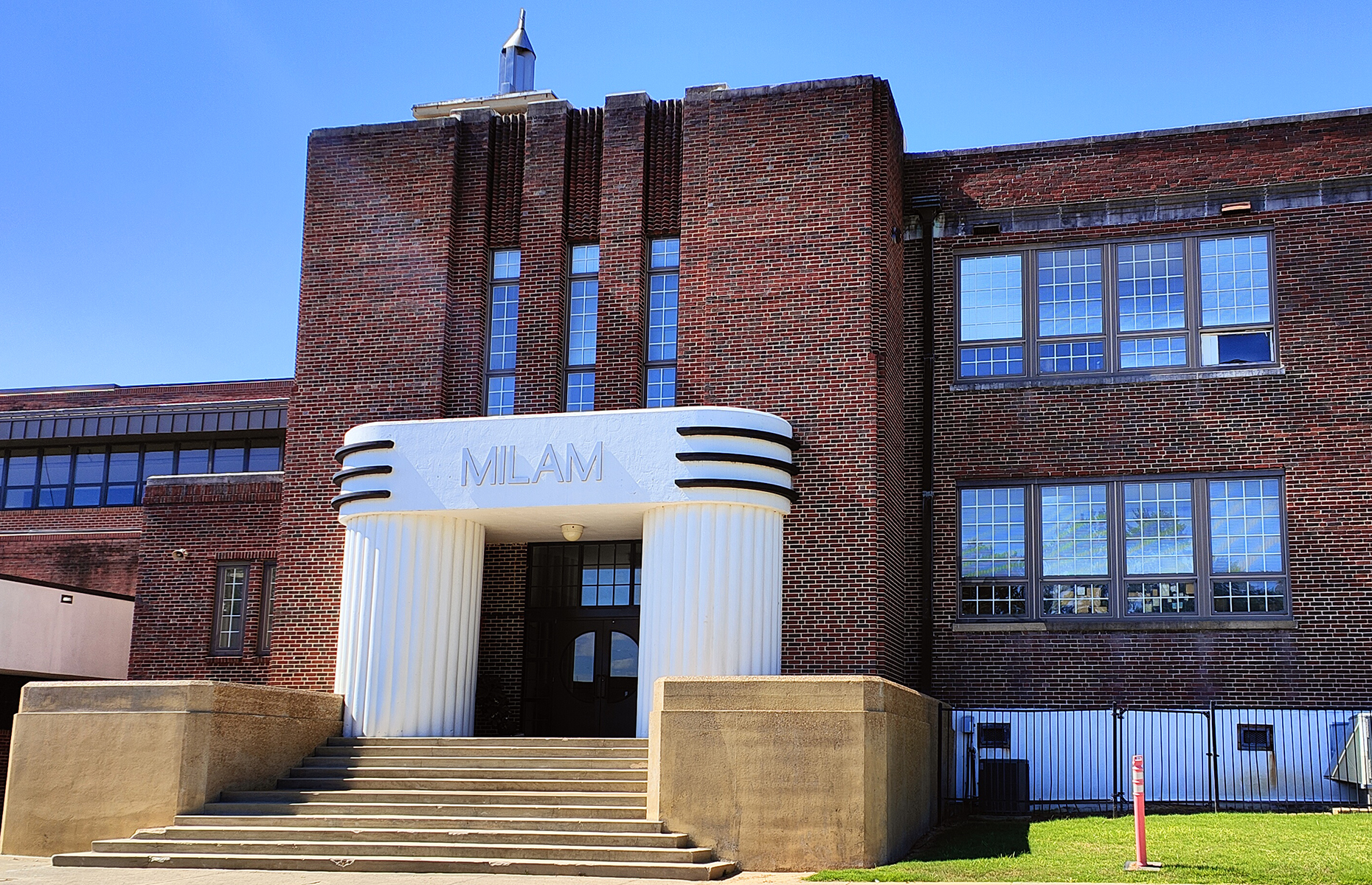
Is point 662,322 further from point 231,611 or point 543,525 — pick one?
point 231,611

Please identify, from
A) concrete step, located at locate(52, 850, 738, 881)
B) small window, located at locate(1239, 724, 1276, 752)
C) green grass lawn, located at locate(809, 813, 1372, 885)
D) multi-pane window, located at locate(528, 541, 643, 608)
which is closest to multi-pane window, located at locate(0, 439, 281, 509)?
multi-pane window, located at locate(528, 541, 643, 608)

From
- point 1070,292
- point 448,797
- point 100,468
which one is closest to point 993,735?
point 1070,292

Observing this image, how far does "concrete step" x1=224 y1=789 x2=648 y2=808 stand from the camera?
1703 centimetres

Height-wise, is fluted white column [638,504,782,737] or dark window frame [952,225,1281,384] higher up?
dark window frame [952,225,1281,384]

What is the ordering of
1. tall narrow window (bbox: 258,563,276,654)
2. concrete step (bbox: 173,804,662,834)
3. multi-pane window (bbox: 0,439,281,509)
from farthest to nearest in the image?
1. multi-pane window (bbox: 0,439,281,509)
2. tall narrow window (bbox: 258,563,276,654)
3. concrete step (bbox: 173,804,662,834)

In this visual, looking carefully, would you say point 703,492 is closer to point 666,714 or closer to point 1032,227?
point 666,714

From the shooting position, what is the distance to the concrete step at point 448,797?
55.9 feet

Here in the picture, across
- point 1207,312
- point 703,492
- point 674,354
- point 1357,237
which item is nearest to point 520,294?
point 674,354

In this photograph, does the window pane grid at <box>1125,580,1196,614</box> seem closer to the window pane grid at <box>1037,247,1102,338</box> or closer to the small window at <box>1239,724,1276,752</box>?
the small window at <box>1239,724,1276,752</box>

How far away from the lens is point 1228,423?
70.6ft

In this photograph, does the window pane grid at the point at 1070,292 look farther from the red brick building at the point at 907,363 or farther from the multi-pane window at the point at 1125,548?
the multi-pane window at the point at 1125,548

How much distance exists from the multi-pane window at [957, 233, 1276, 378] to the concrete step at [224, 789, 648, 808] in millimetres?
9338

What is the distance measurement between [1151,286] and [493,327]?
408 inches

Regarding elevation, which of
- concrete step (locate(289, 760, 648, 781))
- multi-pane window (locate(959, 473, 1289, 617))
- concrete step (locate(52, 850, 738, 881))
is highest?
multi-pane window (locate(959, 473, 1289, 617))
